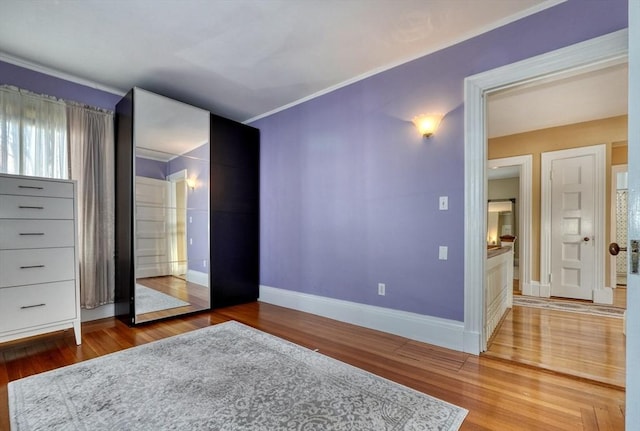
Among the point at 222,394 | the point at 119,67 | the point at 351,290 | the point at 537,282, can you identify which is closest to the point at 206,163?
the point at 119,67

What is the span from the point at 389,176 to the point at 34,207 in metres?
3.11

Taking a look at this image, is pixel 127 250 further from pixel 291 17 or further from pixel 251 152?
pixel 291 17

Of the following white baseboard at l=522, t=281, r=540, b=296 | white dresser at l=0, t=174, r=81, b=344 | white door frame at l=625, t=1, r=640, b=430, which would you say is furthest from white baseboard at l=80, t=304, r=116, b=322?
white baseboard at l=522, t=281, r=540, b=296

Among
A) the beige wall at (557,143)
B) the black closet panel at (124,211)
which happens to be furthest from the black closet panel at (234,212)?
the beige wall at (557,143)

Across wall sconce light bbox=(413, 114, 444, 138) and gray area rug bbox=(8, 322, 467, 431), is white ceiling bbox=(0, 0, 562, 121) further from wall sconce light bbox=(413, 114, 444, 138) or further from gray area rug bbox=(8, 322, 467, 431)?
gray area rug bbox=(8, 322, 467, 431)

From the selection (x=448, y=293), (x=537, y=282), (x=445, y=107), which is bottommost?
(x=537, y=282)

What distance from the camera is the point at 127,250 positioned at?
306cm

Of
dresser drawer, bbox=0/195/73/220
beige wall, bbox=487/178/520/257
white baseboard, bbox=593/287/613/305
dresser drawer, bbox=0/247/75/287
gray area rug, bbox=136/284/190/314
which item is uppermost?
beige wall, bbox=487/178/520/257

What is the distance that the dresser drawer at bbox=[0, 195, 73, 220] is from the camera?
223cm

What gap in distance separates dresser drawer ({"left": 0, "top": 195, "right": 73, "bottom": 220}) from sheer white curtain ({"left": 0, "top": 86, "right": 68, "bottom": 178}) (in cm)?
70

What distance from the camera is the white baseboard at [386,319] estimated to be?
246cm

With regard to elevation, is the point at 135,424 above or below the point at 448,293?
below

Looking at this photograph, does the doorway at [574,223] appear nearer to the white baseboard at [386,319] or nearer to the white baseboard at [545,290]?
the white baseboard at [545,290]

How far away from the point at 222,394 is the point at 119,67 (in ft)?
10.5
